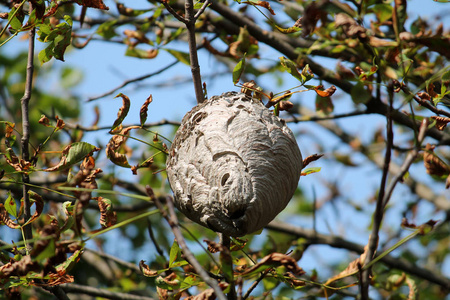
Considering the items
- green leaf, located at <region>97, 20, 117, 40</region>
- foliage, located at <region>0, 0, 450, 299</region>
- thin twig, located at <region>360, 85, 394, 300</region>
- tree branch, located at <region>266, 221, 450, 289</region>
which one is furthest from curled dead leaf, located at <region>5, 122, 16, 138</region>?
tree branch, located at <region>266, 221, 450, 289</region>

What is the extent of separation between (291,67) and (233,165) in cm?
43

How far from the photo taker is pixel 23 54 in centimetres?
628

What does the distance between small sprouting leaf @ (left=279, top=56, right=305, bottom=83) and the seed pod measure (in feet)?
0.80

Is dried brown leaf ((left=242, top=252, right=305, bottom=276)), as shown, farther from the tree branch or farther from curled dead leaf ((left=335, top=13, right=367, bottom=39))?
the tree branch

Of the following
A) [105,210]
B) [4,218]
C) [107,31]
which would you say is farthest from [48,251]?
[107,31]

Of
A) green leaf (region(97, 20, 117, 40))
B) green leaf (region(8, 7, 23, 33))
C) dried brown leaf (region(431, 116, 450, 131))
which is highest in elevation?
green leaf (region(97, 20, 117, 40))

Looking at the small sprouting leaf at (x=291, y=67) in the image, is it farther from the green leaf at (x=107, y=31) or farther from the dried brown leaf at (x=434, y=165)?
the green leaf at (x=107, y=31)

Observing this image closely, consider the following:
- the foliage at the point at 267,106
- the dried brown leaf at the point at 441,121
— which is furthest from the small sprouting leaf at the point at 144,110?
the dried brown leaf at the point at 441,121

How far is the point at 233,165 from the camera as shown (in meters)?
1.91

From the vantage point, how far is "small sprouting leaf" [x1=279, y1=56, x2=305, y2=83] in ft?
6.26

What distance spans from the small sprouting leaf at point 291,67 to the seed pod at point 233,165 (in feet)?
0.80

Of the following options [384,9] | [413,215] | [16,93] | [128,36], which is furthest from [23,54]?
[384,9]

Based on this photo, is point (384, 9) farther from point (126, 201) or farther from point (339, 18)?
point (126, 201)

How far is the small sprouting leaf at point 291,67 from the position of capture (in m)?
1.91
